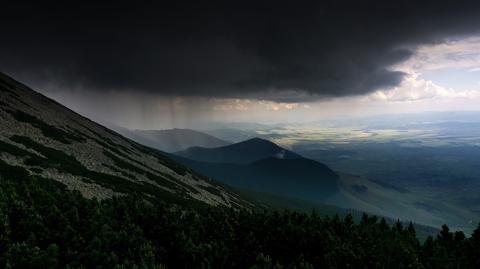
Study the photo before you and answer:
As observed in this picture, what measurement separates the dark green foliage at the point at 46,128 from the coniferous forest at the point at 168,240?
243ft

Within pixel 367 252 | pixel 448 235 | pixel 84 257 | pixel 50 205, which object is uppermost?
pixel 50 205

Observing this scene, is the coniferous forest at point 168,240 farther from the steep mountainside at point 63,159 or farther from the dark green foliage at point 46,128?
the dark green foliage at point 46,128

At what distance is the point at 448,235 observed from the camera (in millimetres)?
54156

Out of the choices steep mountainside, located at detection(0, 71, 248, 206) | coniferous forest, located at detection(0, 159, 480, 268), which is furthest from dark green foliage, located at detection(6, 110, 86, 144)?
coniferous forest, located at detection(0, 159, 480, 268)

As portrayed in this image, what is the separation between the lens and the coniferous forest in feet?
78.9

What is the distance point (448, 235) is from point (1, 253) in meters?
59.6

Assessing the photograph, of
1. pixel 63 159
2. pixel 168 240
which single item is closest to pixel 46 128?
pixel 63 159

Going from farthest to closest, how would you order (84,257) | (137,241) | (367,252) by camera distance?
(367,252), (137,241), (84,257)

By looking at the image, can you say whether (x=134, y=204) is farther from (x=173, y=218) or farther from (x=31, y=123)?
Result: (x=31, y=123)

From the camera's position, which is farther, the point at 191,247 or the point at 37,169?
the point at 37,169

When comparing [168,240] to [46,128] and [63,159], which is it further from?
[46,128]

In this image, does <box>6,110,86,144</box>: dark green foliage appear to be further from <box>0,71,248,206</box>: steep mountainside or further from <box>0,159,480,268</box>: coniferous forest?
<box>0,159,480,268</box>: coniferous forest

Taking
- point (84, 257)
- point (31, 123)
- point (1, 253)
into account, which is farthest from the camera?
point (31, 123)

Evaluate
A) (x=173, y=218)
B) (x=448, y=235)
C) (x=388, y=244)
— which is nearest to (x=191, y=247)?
(x=173, y=218)
